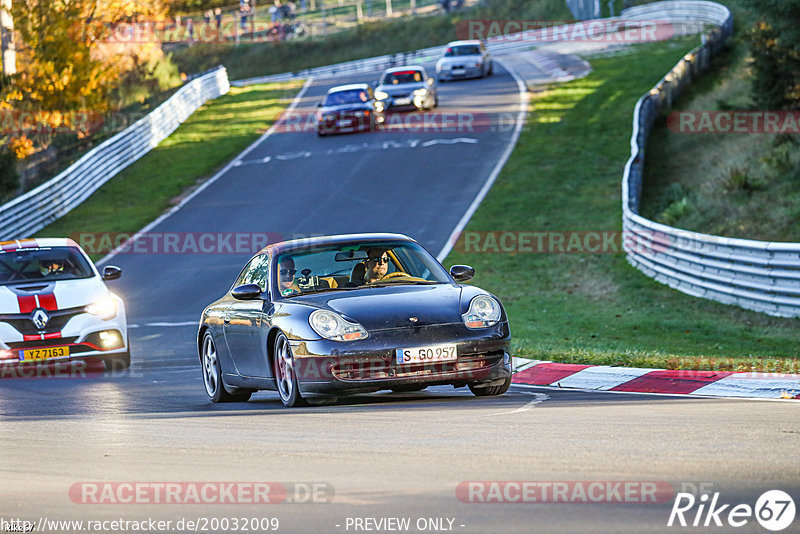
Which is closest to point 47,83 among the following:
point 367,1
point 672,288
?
point 672,288

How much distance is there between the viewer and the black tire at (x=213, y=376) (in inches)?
435

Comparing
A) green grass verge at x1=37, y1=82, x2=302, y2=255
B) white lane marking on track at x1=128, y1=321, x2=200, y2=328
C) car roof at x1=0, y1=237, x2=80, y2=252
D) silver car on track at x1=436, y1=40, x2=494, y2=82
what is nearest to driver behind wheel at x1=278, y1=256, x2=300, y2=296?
car roof at x1=0, y1=237, x2=80, y2=252

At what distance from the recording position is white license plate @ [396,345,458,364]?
9102mm

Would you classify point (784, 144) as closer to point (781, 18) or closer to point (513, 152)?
point (781, 18)

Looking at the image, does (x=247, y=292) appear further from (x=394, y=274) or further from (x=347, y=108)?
(x=347, y=108)

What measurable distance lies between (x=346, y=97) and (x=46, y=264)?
24836 millimetres

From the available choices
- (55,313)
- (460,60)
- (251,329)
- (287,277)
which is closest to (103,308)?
(55,313)

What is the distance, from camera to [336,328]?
9219mm

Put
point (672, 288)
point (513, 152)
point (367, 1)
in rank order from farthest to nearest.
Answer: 1. point (367, 1)
2. point (513, 152)
3. point (672, 288)

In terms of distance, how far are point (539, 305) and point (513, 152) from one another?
15.0 m

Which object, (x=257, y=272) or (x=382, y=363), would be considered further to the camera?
(x=257, y=272)

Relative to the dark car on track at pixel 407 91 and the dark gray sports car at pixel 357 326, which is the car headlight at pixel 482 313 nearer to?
the dark gray sports car at pixel 357 326

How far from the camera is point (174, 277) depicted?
2372cm

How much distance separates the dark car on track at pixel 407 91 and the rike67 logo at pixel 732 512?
35690 millimetres
